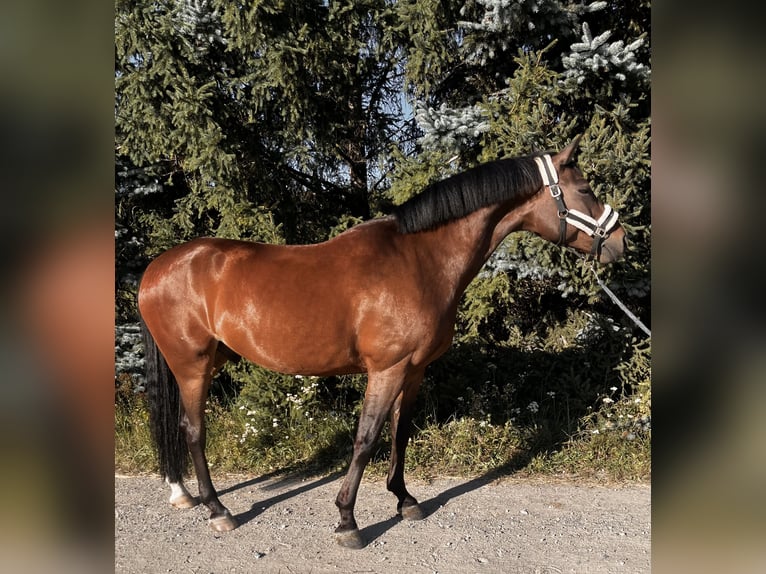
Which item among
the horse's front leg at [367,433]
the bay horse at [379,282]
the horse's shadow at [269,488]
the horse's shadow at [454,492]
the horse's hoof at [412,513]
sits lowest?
the horse's shadow at [269,488]

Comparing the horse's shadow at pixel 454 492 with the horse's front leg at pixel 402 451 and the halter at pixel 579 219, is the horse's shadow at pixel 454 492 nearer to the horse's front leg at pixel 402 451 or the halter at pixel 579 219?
the horse's front leg at pixel 402 451

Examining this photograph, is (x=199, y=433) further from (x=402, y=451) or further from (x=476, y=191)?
(x=476, y=191)

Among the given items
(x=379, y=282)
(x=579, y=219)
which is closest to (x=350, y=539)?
(x=379, y=282)

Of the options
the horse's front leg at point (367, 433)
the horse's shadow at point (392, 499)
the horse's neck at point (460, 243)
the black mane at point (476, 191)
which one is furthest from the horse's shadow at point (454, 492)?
the black mane at point (476, 191)

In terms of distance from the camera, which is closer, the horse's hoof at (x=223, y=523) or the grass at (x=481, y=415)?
the horse's hoof at (x=223, y=523)

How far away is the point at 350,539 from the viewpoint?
118 inches

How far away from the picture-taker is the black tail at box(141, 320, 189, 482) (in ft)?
11.6

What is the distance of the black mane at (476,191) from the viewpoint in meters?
3.02

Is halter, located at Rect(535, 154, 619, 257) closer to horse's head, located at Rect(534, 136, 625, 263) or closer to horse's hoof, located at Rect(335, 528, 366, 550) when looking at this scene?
horse's head, located at Rect(534, 136, 625, 263)

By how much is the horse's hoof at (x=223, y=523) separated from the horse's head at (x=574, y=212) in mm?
2490

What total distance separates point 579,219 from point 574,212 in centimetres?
5
